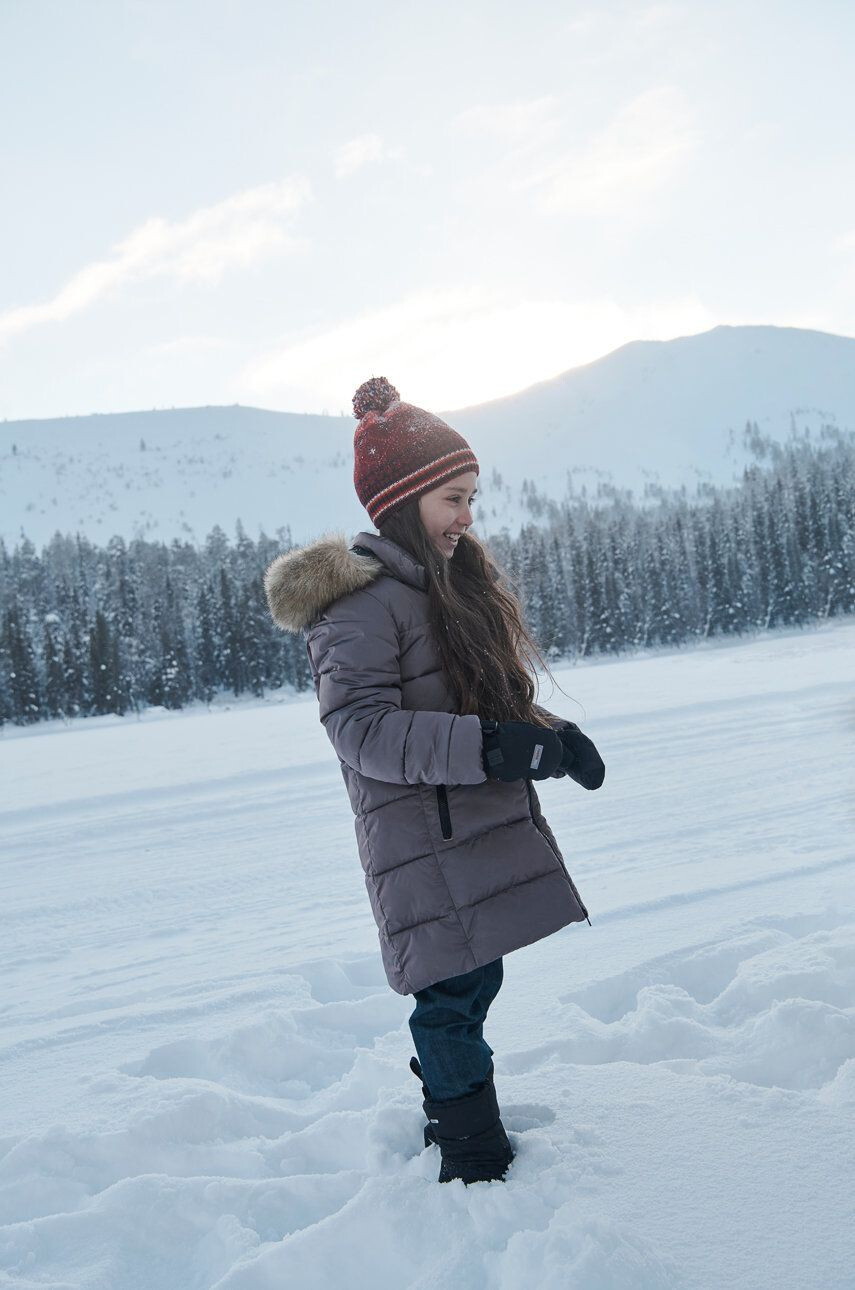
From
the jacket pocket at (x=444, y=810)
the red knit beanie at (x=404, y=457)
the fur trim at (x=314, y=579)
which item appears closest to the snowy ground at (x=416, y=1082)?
the jacket pocket at (x=444, y=810)

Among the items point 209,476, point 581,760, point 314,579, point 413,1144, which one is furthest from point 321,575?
point 209,476

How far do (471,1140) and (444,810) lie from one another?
732 mm

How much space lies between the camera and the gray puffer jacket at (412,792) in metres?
1.74

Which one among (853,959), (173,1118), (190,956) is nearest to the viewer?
(173,1118)

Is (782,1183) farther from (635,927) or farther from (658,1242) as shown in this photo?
(635,927)

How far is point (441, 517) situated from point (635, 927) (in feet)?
7.35

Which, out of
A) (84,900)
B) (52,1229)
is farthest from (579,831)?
(52,1229)

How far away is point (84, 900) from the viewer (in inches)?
203

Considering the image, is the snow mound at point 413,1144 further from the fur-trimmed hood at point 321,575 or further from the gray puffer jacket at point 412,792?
the fur-trimmed hood at point 321,575

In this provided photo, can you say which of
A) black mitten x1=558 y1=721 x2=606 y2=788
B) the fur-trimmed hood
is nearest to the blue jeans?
black mitten x1=558 y1=721 x2=606 y2=788

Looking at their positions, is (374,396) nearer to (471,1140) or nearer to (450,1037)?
(450,1037)

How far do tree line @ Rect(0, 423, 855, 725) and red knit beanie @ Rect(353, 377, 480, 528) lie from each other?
3902cm

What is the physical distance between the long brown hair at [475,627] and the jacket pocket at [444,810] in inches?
7.1

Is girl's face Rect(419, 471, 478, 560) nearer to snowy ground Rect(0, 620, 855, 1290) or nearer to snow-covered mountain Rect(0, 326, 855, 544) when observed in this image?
snowy ground Rect(0, 620, 855, 1290)
